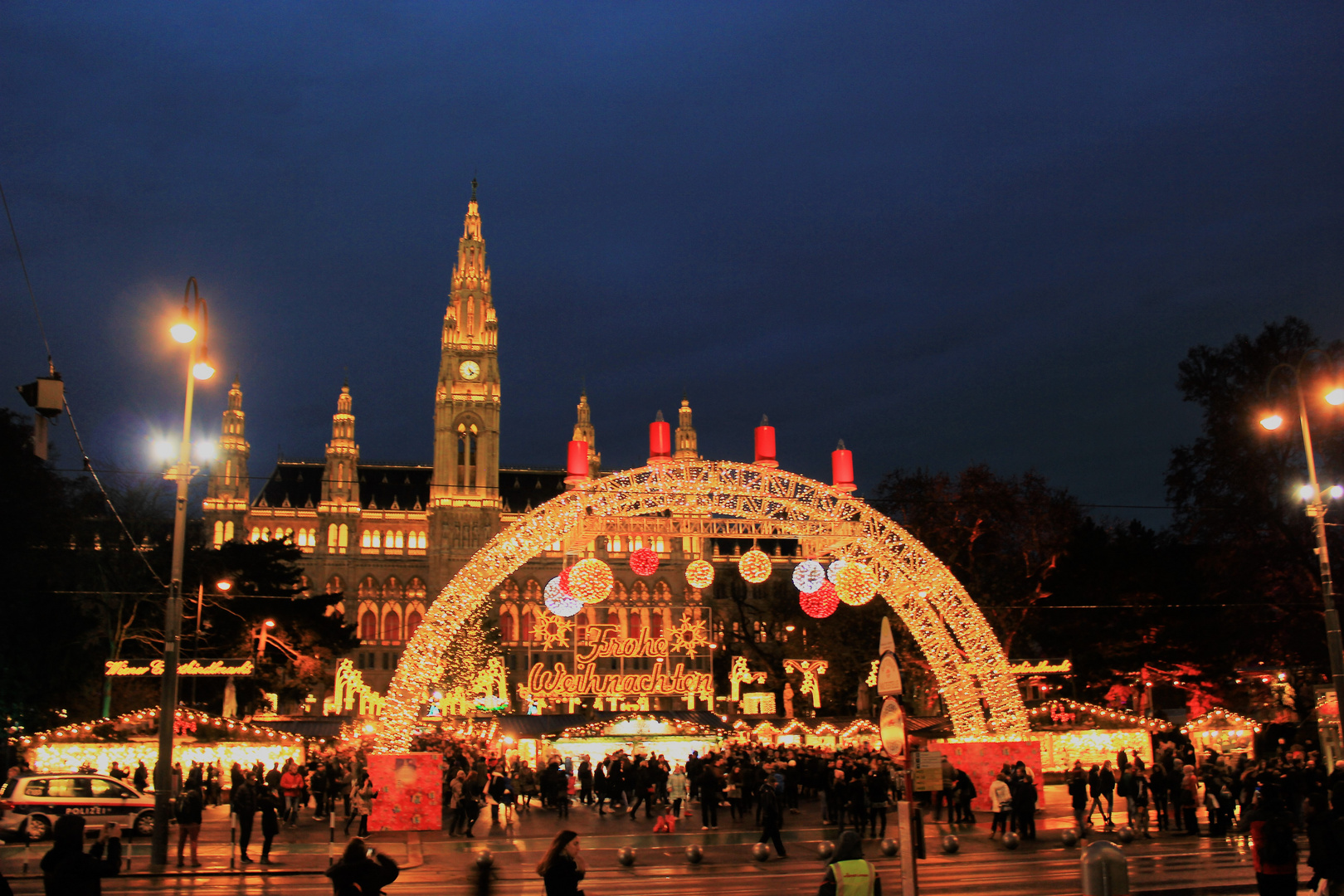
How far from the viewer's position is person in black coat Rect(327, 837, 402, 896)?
708cm

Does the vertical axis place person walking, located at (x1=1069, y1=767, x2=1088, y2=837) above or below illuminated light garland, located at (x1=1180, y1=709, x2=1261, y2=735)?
below

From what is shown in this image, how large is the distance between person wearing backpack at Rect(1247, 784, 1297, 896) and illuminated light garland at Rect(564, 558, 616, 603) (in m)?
14.5

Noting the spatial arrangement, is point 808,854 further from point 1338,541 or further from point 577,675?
point 1338,541

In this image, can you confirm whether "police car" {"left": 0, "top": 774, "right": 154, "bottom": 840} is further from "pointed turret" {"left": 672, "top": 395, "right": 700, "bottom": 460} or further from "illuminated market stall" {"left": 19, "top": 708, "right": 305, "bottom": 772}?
"pointed turret" {"left": 672, "top": 395, "right": 700, "bottom": 460}

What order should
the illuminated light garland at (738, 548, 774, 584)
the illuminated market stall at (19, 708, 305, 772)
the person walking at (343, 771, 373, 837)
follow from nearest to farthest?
1. the person walking at (343, 771, 373, 837)
2. the illuminated light garland at (738, 548, 774, 584)
3. the illuminated market stall at (19, 708, 305, 772)

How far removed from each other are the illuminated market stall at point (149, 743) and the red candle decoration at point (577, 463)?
1133 centimetres

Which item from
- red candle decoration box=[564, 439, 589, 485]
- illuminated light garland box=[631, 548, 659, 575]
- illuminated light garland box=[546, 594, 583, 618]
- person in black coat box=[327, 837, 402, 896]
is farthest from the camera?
illuminated light garland box=[546, 594, 583, 618]

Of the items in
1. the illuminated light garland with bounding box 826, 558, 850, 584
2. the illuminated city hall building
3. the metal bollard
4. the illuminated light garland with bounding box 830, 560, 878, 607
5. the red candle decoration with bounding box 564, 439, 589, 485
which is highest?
the illuminated city hall building

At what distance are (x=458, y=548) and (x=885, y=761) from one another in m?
71.7

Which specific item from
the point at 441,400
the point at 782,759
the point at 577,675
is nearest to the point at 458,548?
the point at 441,400

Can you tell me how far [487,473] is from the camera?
302 feet

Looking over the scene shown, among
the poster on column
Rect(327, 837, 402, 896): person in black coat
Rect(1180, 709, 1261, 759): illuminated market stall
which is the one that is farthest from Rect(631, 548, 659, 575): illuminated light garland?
Rect(1180, 709, 1261, 759): illuminated market stall

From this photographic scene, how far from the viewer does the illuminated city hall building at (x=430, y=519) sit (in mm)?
88312

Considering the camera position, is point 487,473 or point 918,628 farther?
point 487,473
